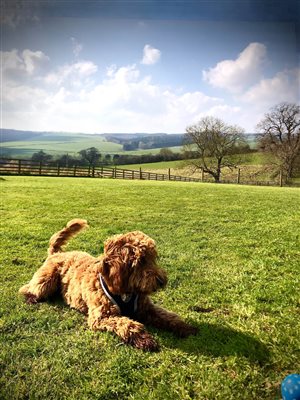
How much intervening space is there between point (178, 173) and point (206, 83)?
94.0 feet

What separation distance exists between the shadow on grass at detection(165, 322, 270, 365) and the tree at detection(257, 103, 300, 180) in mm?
26615

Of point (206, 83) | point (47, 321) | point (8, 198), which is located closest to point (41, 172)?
point (8, 198)

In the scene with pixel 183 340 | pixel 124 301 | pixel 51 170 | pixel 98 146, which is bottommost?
pixel 183 340

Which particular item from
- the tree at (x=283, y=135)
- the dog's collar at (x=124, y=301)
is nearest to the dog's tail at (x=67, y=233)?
the dog's collar at (x=124, y=301)

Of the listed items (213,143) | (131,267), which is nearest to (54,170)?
(213,143)

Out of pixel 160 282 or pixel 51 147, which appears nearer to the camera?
pixel 160 282

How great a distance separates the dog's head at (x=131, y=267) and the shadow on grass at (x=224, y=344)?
1.40ft

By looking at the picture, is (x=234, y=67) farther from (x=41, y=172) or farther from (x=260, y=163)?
(x=260, y=163)

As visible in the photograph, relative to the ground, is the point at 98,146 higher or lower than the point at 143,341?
higher

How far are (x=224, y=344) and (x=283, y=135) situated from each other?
30996mm

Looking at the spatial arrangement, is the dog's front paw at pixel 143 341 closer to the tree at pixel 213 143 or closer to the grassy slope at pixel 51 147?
the tree at pixel 213 143

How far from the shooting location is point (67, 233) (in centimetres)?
308

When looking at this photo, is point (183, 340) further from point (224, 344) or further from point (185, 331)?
point (224, 344)

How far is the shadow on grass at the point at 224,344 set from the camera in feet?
6.41
